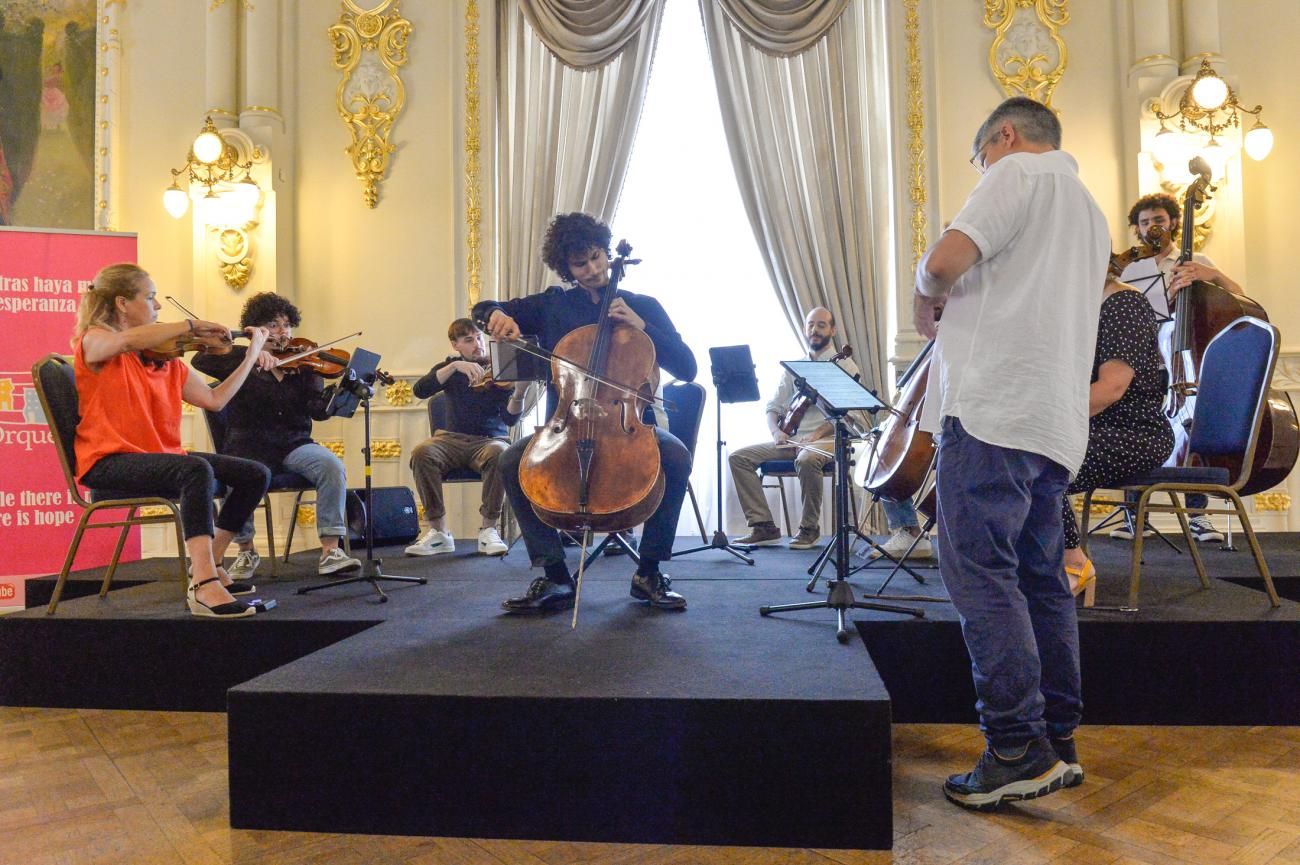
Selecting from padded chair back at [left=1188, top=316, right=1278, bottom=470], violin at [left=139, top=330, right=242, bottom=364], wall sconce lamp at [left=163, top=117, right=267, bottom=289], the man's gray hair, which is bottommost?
padded chair back at [left=1188, top=316, right=1278, bottom=470]

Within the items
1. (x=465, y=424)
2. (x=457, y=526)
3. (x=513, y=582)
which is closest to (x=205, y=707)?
(x=513, y=582)

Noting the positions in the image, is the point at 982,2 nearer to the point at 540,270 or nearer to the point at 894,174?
the point at 894,174

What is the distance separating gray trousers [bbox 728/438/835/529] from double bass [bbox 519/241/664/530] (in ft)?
6.69

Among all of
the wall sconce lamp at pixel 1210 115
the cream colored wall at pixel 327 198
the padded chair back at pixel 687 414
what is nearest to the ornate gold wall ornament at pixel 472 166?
the cream colored wall at pixel 327 198

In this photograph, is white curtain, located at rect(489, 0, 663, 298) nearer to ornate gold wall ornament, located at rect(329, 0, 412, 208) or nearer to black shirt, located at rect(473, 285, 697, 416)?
ornate gold wall ornament, located at rect(329, 0, 412, 208)

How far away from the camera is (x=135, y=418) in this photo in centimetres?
291

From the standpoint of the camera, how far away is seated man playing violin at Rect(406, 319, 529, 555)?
4.29 m

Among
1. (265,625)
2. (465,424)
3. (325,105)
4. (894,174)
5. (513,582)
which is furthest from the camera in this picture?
(325,105)

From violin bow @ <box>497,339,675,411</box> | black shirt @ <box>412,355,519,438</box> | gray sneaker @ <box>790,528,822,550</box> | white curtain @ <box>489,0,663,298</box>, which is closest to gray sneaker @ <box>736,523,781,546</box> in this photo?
gray sneaker @ <box>790,528,822,550</box>

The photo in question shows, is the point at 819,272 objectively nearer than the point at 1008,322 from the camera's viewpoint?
No

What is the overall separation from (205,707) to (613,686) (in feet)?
5.06

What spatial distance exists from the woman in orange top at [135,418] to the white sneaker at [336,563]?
26.7 inches

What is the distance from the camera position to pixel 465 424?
14.5ft

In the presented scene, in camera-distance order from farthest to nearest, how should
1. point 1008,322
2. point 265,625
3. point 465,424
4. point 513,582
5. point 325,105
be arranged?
point 325,105
point 465,424
point 513,582
point 265,625
point 1008,322
